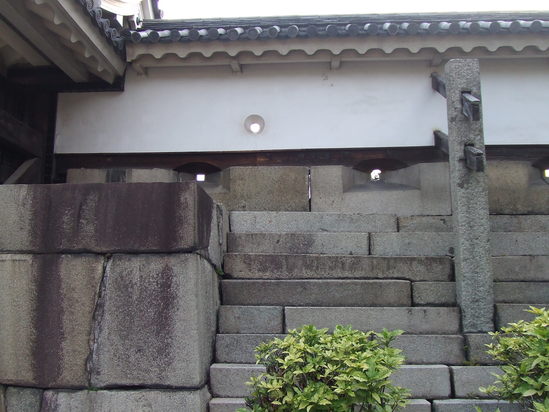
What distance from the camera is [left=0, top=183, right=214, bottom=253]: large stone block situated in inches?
147

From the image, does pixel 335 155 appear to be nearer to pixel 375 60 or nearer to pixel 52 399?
pixel 375 60

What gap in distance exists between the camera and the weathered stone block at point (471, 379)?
12.8ft

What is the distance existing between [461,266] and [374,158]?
105 inches

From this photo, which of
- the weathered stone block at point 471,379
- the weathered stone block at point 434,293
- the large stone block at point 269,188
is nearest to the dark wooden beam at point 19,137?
the large stone block at point 269,188

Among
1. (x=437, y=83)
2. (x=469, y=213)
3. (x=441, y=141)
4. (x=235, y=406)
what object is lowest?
(x=235, y=406)

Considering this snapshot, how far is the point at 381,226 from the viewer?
5.59 m

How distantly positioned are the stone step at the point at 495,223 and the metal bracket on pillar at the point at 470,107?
1.35 metres

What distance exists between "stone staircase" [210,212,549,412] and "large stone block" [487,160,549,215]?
1.12 m

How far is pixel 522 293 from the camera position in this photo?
15.5ft

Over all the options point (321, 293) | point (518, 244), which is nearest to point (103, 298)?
point (321, 293)

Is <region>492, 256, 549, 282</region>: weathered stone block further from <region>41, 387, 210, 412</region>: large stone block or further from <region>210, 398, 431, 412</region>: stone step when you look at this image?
<region>41, 387, 210, 412</region>: large stone block

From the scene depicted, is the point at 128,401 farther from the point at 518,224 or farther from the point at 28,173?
the point at 518,224

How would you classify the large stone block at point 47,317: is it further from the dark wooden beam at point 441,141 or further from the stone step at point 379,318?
the dark wooden beam at point 441,141

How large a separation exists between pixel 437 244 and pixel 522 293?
0.89 metres
